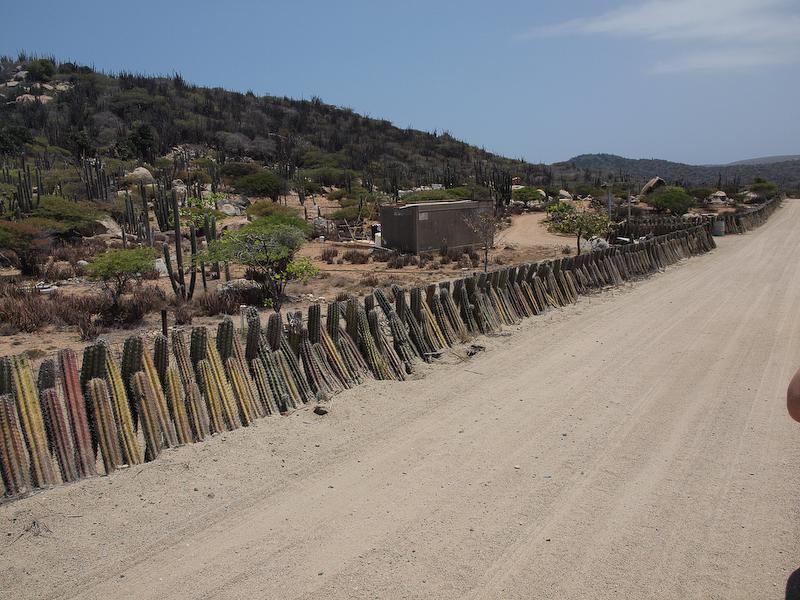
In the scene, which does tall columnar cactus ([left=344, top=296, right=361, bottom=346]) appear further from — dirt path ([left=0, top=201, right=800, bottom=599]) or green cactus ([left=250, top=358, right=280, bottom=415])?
green cactus ([left=250, top=358, right=280, bottom=415])

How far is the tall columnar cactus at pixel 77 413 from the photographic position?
5227 mm

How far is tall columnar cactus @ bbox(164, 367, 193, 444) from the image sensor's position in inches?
231

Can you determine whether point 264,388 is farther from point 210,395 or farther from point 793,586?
point 793,586

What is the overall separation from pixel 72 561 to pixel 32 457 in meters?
1.10

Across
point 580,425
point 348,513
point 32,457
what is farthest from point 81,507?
point 580,425

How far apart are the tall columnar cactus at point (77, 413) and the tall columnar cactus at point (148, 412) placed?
1.41ft

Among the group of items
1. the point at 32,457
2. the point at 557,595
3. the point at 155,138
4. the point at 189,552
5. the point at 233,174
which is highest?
the point at 155,138

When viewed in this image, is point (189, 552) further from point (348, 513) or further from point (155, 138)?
point (155, 138)

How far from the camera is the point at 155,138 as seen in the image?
196 feet

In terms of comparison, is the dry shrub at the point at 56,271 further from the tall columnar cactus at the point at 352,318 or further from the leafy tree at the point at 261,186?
the leafy tree at the point at 261,186

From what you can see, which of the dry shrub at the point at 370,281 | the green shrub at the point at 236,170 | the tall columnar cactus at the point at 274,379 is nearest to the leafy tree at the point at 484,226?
the dry shrub at the point at 370,281

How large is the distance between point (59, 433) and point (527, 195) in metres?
46.7

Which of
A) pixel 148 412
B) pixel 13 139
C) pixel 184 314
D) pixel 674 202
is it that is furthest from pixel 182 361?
pixel 13 139

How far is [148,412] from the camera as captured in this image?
223 inches
